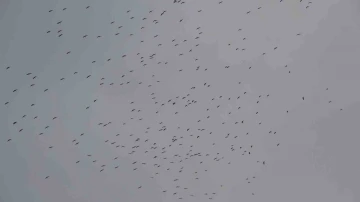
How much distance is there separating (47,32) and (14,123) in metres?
11.2

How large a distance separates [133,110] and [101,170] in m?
8.42

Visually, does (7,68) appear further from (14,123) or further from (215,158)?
(215,158)

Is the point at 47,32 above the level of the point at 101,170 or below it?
above

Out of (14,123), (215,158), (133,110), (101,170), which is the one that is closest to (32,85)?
(14,123)

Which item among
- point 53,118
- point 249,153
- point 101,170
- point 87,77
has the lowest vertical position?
point 249,153

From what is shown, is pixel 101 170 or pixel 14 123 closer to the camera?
pixel 14 123

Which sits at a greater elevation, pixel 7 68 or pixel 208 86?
pixel 7 68

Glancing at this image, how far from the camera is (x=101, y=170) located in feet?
182

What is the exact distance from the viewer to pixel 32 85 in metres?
41.9

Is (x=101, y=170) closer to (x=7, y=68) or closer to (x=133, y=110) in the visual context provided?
(x=133, y=110)

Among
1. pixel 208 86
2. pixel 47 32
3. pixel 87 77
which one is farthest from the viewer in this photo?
pixel 208 86

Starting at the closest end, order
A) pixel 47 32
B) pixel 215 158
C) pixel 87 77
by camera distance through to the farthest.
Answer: pixel 47 32
pixel 87 77
pixel 215 158

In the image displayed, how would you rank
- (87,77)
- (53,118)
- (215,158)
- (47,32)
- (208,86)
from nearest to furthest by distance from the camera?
(47,32)
(87,77)
(53,118)
(208,86)
(215,158)

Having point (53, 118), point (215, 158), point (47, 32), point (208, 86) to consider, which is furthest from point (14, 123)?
point (215, 158)
